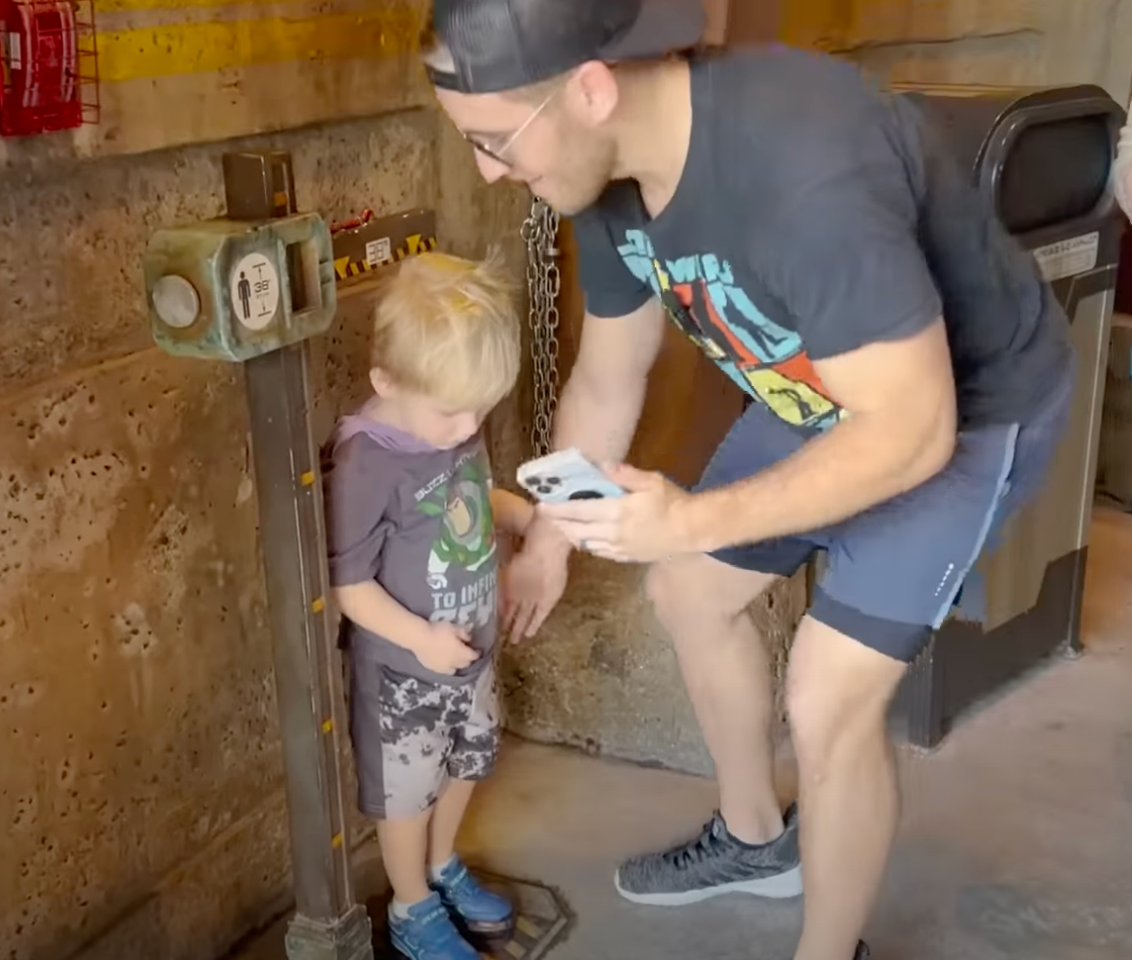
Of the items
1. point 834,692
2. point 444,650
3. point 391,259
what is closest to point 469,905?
point 444,650

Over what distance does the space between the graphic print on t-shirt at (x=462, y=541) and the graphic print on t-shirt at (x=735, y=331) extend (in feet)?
1.23

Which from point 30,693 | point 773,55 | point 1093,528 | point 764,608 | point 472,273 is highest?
point 773,55

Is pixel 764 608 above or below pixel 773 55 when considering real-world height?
below

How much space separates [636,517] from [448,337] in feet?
1.34

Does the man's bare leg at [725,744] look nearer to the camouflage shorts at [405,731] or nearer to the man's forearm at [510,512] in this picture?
the man's forearm at [510,512]

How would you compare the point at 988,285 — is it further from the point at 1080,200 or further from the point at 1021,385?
the point at 1080,200

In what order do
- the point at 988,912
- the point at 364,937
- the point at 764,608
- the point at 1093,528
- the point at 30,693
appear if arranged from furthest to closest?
the point at 1093,528 → the point at 764,608 → the point at 988,912 → the point at 364,937 → the point at 30,693

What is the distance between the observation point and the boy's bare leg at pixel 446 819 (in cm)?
216

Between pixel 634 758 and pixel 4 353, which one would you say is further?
pixel 634 758

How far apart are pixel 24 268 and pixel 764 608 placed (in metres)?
1.44

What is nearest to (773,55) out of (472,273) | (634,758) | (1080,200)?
(472,273)

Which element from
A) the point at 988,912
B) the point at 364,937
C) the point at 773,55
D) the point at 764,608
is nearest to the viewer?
the point at 773,55

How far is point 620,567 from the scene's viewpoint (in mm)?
2705

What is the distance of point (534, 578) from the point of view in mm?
2125
